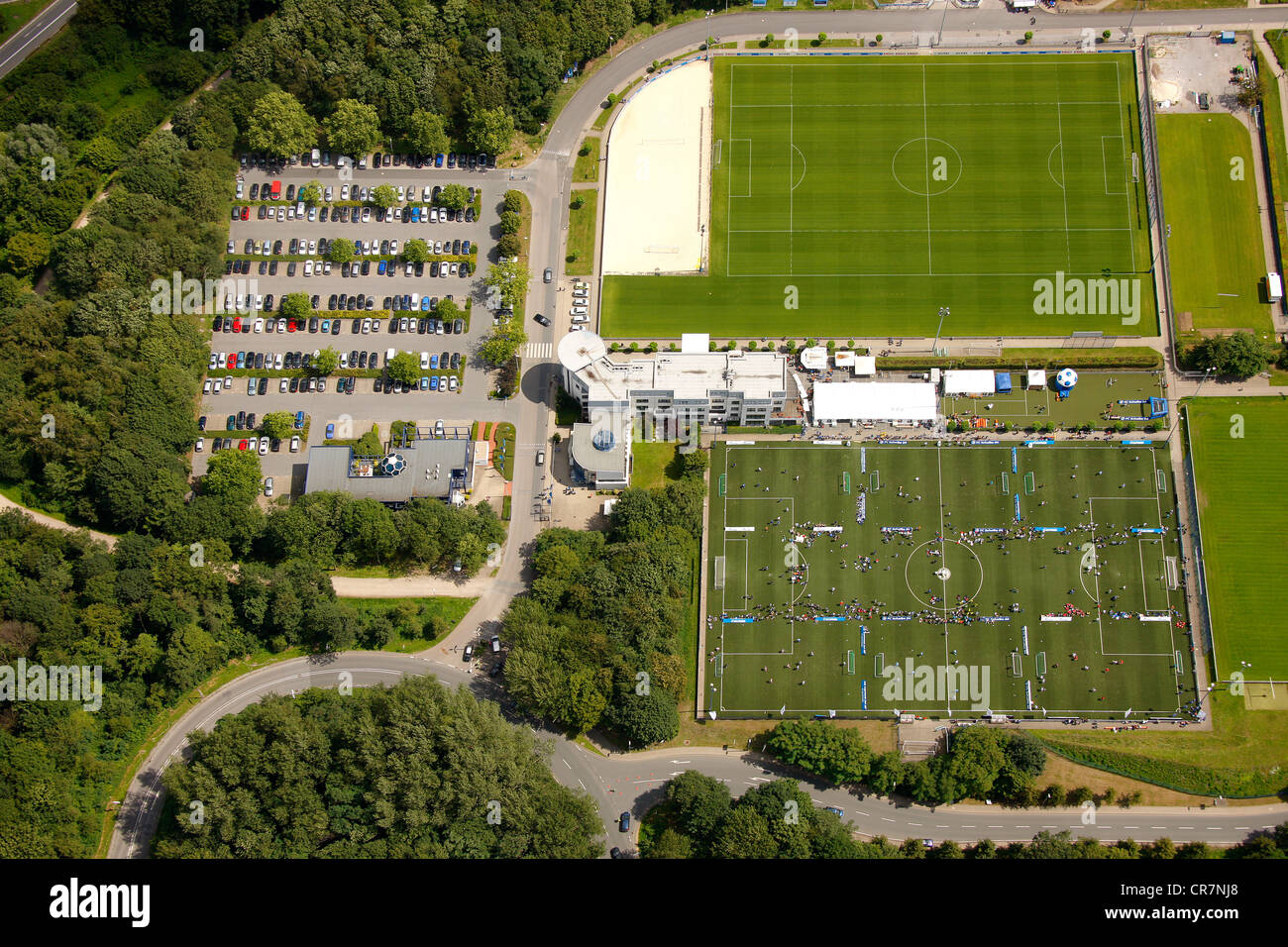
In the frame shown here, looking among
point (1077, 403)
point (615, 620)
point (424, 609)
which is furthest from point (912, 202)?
point (424, 609)

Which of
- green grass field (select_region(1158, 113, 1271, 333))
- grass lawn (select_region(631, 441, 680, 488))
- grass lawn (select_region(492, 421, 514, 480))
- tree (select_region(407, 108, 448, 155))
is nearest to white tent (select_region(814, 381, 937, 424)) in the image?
grass lawn (select_region(631, 441, 680, 488))

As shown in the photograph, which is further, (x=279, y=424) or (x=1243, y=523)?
(x=279, y=424)

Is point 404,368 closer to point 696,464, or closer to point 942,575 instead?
point 696,464

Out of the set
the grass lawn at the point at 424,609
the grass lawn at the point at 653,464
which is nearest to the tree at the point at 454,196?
the grass lawn at the point at 653,464

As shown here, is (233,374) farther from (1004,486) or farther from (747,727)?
(1004,486)

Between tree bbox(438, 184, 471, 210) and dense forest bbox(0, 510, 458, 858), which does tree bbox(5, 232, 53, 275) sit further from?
tree bbox(438, 184, 471, 210)
